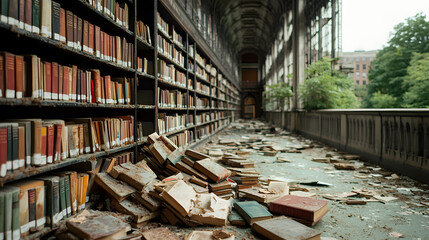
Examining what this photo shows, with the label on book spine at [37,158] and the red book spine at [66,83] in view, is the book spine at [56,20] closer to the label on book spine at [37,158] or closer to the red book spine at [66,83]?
the red book spine at [66,83]

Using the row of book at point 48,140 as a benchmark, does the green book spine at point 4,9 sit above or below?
→ above

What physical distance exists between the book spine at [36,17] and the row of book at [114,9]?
774 millimetres

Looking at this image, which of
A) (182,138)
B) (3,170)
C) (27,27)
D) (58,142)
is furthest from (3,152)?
(182,138)

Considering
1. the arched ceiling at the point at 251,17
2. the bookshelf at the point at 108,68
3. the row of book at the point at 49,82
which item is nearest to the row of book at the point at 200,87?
the bookshelf at the point at 108,68

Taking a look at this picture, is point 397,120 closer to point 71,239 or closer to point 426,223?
point 426,223

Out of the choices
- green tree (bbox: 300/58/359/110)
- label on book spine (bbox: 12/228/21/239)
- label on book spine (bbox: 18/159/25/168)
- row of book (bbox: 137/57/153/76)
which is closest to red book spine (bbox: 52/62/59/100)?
label on book spine (bbox: 18/159/25/168)

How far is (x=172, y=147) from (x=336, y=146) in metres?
5.52

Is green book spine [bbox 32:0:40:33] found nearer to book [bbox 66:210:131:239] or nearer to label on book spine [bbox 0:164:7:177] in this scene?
label on book spine [bbox 0:164:7:177]

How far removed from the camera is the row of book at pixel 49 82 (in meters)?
1.73

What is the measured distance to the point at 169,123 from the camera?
210 inches

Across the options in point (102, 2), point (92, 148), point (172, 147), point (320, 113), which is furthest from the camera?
point (320, 113)

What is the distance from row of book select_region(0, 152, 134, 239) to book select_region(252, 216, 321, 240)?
163 centimetres

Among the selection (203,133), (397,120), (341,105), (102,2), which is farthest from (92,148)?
(341,105)

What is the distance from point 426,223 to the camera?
2.41 m
